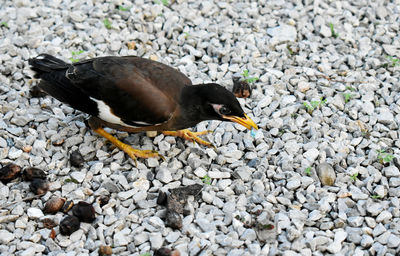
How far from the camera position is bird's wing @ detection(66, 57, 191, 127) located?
4031 millimetres

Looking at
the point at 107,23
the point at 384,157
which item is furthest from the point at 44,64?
the point at 384,157

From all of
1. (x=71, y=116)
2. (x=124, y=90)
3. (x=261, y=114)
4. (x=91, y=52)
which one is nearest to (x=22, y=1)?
(x=91, y=52)

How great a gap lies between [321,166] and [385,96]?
49.4 inches

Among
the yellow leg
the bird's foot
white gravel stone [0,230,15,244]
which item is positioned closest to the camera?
white gravel stone [0,230,15,244]

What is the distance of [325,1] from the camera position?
6125 mm

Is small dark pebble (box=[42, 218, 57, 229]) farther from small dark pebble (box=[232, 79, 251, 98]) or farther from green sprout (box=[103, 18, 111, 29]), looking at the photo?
green sprout (box=[103, 18, 111, 29])

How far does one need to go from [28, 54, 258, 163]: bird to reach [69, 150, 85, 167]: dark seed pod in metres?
0.32

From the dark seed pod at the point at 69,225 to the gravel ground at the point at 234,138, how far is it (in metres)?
0.04

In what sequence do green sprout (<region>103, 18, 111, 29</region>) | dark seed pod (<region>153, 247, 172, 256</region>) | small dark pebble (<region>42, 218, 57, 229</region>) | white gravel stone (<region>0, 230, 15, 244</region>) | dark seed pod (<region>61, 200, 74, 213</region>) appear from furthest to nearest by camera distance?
green sprout (<region>103, 18, 111, 29</region>)
dark seed pod (<region>61, 200, 74, 213</region>)
small dark pebble (<region>42, 218, 57, 229</region>)
white gravel stone (<region>0, 230, 15, 244</region>)
dark seed pod (<region>153, 247, 172, 256</region>)

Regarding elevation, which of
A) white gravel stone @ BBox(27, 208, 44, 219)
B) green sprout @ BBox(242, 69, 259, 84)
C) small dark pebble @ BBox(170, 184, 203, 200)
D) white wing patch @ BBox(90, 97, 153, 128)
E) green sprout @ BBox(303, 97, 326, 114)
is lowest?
white gravel stone @ BBox(27, 208, 44, 219)

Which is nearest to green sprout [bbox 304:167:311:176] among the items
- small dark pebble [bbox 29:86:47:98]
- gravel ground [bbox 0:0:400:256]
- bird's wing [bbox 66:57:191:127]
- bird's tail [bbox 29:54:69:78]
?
gravel ground [bbox 0:0:400:256]

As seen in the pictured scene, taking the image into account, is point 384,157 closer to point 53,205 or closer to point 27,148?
point 53,205

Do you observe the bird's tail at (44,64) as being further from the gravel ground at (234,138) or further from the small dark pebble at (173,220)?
the small dark pebble at (173,220)

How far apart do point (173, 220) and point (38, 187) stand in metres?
1.09
